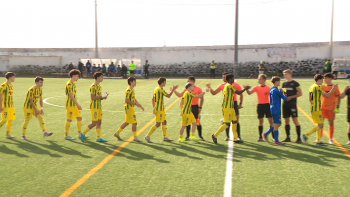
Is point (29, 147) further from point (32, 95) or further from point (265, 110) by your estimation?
point (265, 110)

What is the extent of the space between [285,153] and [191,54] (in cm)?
3434

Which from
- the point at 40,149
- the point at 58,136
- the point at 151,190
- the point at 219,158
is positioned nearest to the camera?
the point at 151,190

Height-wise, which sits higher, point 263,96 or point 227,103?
point 263,96

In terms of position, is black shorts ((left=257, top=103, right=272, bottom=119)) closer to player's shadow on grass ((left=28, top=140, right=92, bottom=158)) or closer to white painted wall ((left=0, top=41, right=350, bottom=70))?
player's shadow on grass ((left=28, top=140, right=92, bottom=158))

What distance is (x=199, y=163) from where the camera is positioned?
6.64 m

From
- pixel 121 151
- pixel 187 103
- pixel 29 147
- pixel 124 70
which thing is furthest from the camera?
pixel 124 70

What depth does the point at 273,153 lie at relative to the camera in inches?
290

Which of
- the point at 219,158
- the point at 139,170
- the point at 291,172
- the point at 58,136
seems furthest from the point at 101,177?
the point at 58,136

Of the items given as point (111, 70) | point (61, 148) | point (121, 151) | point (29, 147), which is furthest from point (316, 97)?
point (111, 70)

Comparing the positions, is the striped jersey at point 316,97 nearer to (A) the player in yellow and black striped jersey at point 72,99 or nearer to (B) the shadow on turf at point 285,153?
(B) the shadow on turf at point 285,153

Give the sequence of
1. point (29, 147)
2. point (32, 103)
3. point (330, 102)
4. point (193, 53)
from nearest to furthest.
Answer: point (29, 147) → point (330, 102) → point (32, 103) → point (193, 53)

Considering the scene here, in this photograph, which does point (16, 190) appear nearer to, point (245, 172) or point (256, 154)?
point (245, 172)

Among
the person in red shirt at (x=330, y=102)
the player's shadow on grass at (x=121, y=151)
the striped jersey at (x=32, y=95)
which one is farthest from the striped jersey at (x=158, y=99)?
the person in red shirt at (x=330, y=102)

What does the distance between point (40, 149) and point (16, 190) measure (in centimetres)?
262
